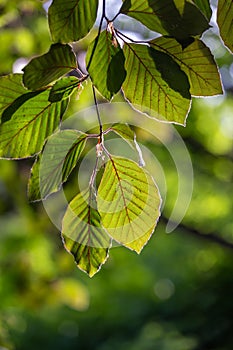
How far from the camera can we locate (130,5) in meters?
0.46

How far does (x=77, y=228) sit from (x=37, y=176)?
0.06 m

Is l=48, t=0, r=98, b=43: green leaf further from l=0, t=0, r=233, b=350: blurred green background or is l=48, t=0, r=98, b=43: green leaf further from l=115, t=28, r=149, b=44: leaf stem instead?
l=0, t=0, r=233, b=350: blurred green background

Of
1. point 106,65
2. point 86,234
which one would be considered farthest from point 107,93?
point 86,234

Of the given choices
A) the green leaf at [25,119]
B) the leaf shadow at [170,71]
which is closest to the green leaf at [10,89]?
the green leaf at [25,119]

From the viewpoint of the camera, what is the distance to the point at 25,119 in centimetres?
49

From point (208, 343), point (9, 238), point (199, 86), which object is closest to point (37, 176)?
point (199, 86)

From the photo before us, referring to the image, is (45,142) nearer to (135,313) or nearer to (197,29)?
(197,29)

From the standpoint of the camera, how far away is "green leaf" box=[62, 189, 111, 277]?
1.66 feet

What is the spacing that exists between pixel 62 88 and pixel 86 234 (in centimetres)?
13

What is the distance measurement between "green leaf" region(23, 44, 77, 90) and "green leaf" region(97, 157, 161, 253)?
8 centimetres

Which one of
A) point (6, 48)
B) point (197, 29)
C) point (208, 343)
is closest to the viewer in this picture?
point (197, 29)

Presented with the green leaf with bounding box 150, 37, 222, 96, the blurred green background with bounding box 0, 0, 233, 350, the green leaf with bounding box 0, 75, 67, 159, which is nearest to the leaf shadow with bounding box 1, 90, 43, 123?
the green leaf with bounding box 0, 75, 67, 159

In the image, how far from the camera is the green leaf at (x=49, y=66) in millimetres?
457

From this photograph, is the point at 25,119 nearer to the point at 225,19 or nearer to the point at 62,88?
the point at 62,88
